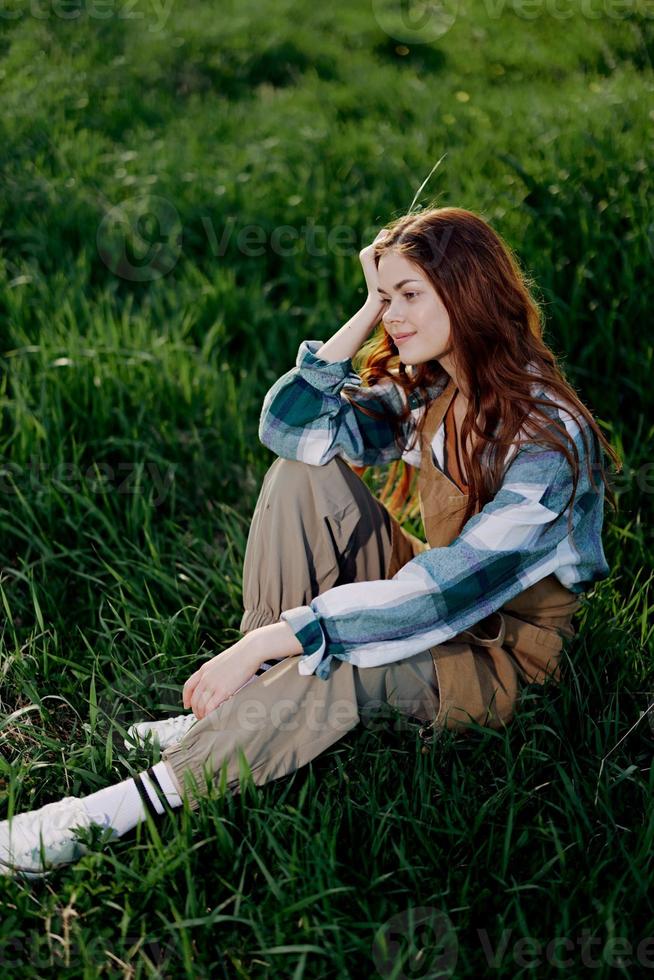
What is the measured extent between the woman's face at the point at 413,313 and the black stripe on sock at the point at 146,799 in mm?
934

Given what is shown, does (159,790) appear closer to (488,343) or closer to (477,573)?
(477,573)

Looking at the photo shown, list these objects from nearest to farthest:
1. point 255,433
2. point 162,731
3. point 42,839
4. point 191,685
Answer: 1. point 42,839
2. point 191,685
3. point 162,731
4. point 255,433

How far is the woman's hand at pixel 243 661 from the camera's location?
169 centimetres

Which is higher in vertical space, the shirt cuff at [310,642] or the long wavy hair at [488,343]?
the long wavy hair at [488,343]

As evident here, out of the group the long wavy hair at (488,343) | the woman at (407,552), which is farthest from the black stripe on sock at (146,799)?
the long wavy hair at (488,343)

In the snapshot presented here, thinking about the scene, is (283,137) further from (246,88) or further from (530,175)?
(530,175)

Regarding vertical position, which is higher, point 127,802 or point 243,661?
point 243,661

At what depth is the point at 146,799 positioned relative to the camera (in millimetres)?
1688

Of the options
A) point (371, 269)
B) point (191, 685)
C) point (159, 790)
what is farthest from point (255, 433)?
point (159, 790)

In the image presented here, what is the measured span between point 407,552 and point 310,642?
423 mm

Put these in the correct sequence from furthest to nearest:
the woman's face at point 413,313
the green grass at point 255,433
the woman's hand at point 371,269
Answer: the woman's hand at point 371,269, the woman's face at point 413,313, the green grass at point 255,433

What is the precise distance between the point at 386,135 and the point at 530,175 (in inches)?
35.5

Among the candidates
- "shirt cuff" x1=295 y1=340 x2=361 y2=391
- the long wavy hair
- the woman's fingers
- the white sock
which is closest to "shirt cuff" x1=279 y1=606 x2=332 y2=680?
the woman's fingers

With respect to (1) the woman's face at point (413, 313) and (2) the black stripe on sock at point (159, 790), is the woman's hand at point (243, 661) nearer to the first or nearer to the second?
(2) the black stripe on sock at point (159, 790)
